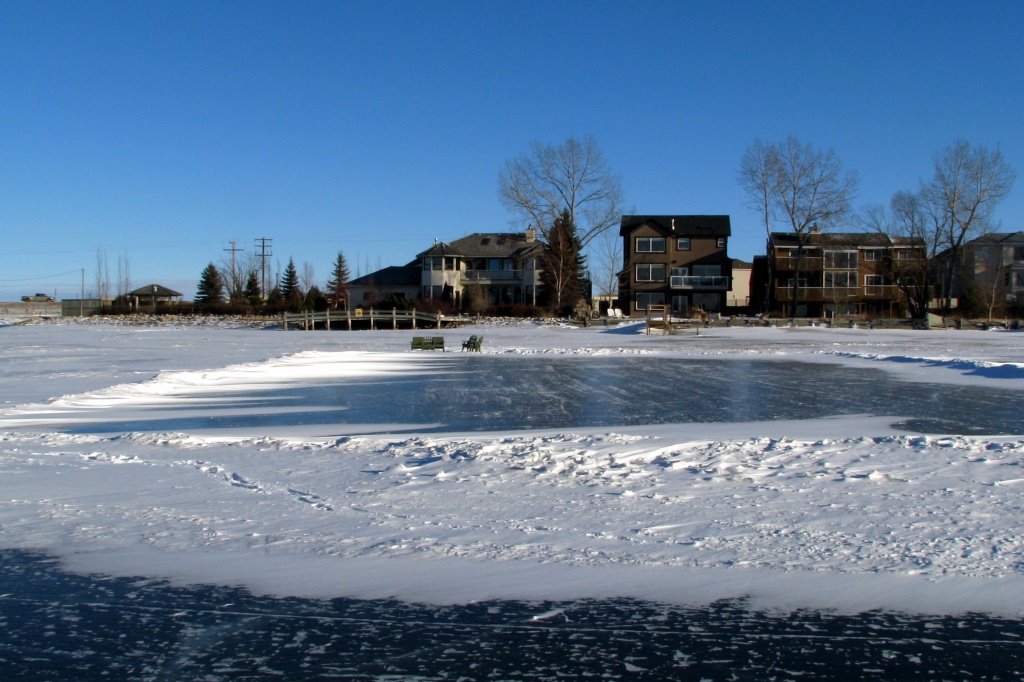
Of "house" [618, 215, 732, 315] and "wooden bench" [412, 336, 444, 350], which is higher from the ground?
"house" [618, 215, 732, 315]

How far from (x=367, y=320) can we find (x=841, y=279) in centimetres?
4174

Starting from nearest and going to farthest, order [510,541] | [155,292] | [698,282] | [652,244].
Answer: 1. [510,541]
2. [698,282]
3. [652,244]
4. [155,292]

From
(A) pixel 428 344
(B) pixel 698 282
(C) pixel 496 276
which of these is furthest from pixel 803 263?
(A) pixel 428 344

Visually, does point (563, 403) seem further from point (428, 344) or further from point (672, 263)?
point (672, 263)

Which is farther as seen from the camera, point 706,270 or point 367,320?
point 706,270

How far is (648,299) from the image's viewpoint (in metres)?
78.4

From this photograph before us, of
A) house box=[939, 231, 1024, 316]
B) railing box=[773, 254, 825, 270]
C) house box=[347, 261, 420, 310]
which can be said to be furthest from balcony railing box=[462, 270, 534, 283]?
house box=[939, 231, 1024, 316]

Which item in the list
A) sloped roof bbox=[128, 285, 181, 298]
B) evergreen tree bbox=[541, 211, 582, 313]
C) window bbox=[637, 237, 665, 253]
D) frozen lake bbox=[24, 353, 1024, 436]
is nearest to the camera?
frozen lake bbox=[24, 353, 1024, 436]

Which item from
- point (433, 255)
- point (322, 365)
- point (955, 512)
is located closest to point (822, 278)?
point (433, 255)

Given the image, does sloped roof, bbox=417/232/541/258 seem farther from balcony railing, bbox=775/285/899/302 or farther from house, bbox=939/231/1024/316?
house, bbox=939/231/1024/316

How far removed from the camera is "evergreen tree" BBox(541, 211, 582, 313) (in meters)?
71.2

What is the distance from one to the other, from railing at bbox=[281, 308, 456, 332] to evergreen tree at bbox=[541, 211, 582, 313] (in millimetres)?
12463

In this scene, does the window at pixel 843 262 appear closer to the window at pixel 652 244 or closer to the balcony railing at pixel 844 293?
the balcony railing at pixel 844 293

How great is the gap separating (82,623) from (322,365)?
2195 cm
